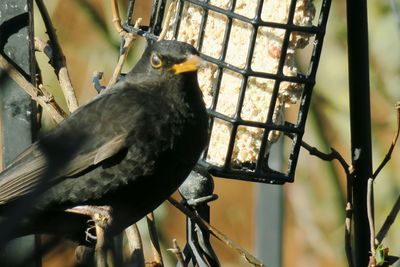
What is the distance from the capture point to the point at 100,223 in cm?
333

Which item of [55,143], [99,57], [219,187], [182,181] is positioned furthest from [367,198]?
[219,187]

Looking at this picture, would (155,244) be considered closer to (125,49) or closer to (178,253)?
(178,253)

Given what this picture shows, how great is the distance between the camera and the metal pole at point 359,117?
3676 millimetres

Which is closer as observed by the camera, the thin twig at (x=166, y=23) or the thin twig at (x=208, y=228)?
the thin twig at (x=208, y=228)

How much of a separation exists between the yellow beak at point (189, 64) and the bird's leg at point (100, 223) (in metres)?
→ 0.54

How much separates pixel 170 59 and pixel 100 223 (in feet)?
2.58

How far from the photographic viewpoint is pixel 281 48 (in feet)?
12.9

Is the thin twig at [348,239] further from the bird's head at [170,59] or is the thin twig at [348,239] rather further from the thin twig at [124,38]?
the thin twig at [124,38]

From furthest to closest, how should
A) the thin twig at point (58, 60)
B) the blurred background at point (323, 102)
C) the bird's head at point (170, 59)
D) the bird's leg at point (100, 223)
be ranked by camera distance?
the blurred background at point (323, 102) < the thin twig at point (58, 60) < the bird's head at point (170, 59) < the bird's leg at point (100, 223)

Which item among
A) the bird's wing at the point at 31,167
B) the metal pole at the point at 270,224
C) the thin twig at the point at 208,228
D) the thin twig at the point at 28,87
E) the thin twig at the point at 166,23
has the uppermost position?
the thin twig at the point at 166,23

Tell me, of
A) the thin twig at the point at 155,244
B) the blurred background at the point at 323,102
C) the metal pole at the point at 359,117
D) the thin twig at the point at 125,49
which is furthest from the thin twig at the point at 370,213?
the blurred background at the point at 323,102

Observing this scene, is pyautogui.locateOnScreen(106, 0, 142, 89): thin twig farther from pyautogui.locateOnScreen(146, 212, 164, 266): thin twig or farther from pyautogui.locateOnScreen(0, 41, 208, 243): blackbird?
pyautogui.locateOnScreen(146, 212, 164, 266): thin twig

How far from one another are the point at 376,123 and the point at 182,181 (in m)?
2.91

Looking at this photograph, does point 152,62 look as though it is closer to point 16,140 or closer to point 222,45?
point 222,45
